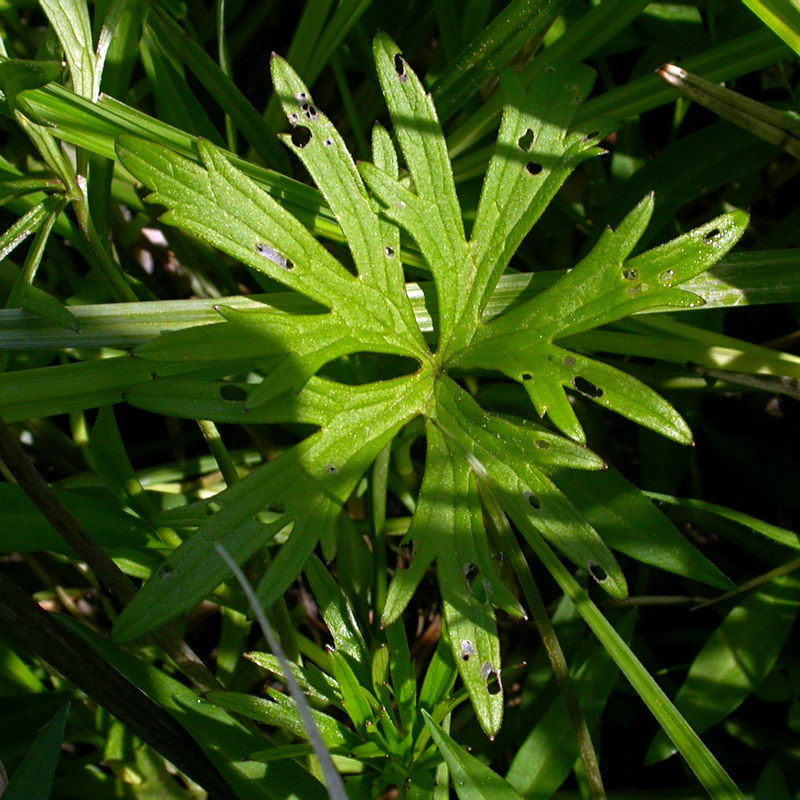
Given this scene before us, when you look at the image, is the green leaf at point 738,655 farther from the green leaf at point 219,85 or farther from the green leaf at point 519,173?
the green leaf at point 219,85

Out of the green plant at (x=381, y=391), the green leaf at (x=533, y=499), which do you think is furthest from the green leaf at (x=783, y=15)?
the green leaf at (x=533, y=499)

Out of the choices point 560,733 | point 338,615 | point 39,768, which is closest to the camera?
point 39,768

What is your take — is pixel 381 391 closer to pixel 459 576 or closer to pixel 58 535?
pixel 459 576

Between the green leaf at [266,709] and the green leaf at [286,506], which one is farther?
the green leaf at [266,709]

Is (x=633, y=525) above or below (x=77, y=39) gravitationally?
below

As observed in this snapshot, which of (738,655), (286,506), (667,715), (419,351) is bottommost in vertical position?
(738,655)

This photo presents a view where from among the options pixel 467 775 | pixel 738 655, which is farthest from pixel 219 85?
pixel 738 655

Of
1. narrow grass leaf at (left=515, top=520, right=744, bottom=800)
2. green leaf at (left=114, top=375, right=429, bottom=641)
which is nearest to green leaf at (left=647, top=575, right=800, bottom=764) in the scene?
narrow grass leaf at (left=515, top=520, right=744, bottom=800)
